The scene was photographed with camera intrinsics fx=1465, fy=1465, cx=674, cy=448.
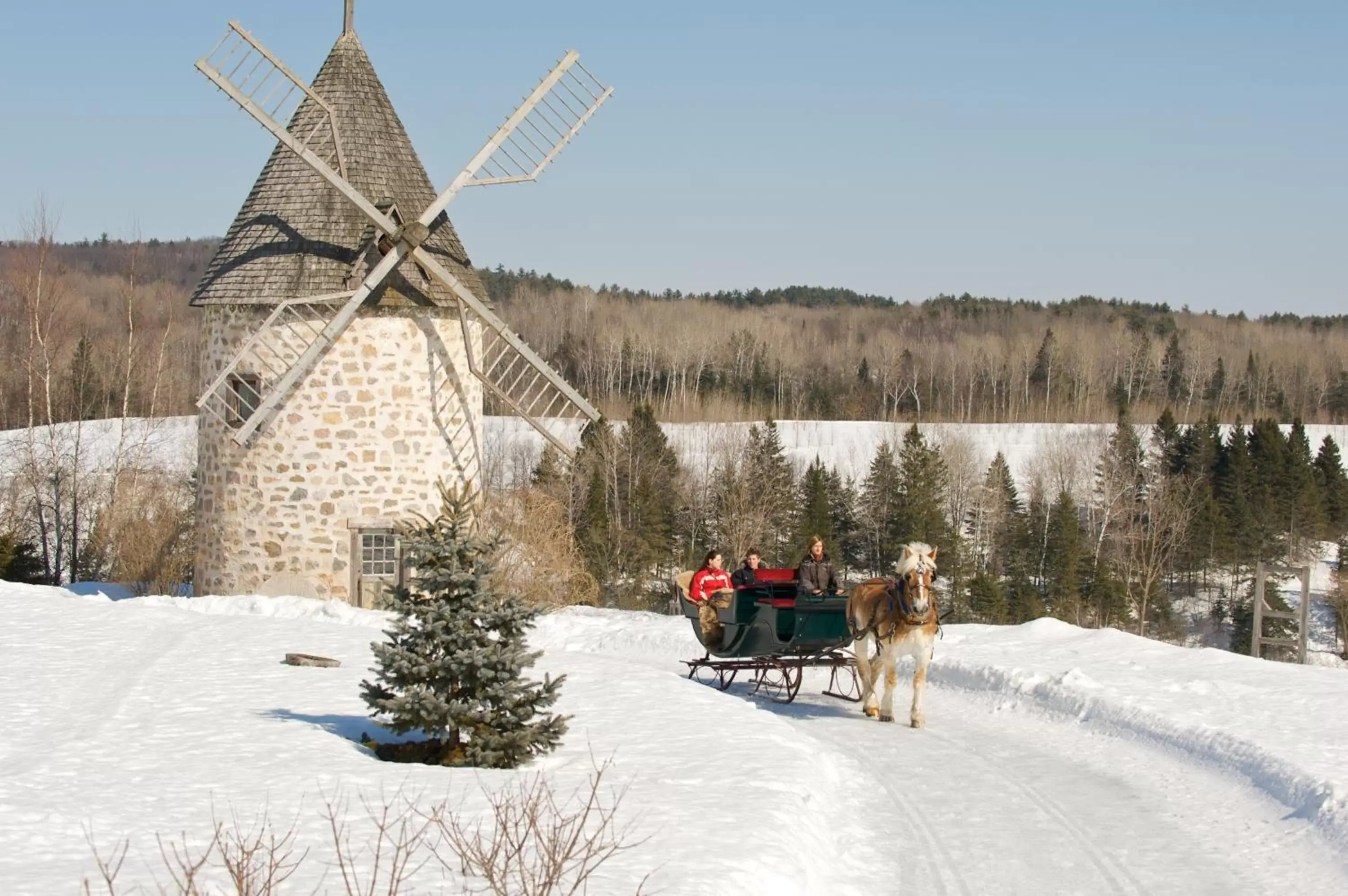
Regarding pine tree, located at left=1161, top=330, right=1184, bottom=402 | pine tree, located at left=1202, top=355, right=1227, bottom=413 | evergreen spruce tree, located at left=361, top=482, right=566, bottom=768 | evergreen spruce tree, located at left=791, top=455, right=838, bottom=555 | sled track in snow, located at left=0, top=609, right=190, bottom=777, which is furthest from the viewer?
pine tree, located at left=1161, top=330, right=1184, bottom=402

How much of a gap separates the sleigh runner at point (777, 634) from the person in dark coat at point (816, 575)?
8.0 inches

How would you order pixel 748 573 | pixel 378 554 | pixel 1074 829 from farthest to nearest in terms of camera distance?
pixel 378 554, pixel 748 573, pixel 1074 829

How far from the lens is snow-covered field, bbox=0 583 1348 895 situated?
28.6 ft

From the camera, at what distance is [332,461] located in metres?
21.6

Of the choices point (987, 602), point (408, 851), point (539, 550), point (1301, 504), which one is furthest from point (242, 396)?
point (1301, 504)

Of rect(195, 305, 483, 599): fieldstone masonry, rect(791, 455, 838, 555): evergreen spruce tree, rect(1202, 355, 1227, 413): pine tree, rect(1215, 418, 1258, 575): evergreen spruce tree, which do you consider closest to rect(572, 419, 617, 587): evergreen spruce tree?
rect(791, 455, 838, 555): evergreen spruce tree

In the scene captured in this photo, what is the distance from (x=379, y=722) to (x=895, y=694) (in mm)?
6892

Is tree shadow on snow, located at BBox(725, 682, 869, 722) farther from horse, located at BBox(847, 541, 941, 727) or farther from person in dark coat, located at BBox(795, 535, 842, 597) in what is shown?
person in dark coat, located at BBox(795, 535, 842, 597)

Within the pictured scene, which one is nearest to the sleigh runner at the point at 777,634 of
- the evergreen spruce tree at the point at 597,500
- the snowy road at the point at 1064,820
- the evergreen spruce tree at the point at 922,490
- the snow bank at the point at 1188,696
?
the snowy road at the point at 1064,820

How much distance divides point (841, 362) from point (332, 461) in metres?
74.2

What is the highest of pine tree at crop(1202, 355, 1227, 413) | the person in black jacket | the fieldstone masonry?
pine tree at crop(1202, 355, 1227, 413)

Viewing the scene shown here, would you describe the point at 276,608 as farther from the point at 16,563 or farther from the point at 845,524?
the point at 845,524

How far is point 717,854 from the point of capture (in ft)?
27.9

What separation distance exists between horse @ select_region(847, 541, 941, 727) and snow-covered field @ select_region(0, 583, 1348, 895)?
42 centimetres
